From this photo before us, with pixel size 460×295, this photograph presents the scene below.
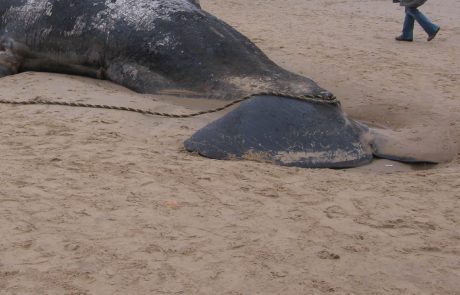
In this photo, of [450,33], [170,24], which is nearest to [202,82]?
[170,24]

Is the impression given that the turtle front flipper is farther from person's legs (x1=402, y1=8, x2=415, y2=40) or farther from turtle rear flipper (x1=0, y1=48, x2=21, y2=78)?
person's legs (x1=402, y1=8, x2=415, y2=40)

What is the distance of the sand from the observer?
279 cm

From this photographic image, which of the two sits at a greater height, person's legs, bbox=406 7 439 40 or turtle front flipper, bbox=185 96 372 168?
person's legs, bbox=406 7 439 40

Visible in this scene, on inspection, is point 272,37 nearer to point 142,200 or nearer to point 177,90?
point 177,90

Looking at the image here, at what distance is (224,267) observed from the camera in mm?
2850

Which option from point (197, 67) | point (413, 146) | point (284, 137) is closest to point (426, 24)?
point (197, 67)

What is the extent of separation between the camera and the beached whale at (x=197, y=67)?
427 centimetres

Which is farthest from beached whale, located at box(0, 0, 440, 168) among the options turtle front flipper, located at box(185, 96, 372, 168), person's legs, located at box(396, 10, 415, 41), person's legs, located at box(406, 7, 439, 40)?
person's legs, located at box(406, 7, 439, 40)

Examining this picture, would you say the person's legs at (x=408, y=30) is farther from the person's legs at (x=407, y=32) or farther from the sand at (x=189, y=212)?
the sand at (x=189, y=212)

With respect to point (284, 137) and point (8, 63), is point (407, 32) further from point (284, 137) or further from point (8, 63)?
point (284, 137)

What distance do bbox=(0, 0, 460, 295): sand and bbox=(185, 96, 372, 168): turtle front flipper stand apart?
0.12m

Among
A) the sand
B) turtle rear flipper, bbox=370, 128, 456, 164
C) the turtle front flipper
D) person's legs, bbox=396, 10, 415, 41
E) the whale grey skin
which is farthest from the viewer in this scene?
person's legs, bbox=396, 10, 415, 41

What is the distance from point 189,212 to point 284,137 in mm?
1125

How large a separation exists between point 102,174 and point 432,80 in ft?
13.4
